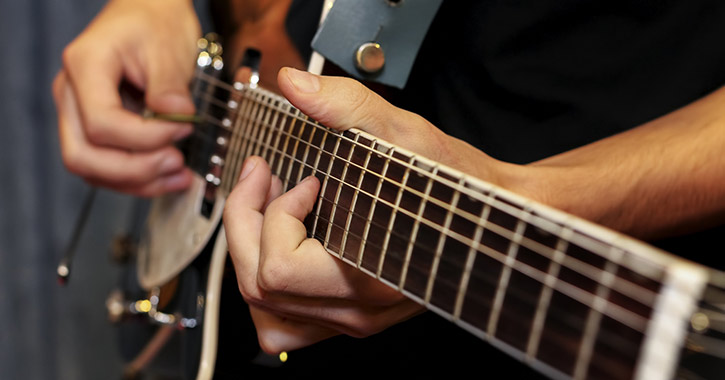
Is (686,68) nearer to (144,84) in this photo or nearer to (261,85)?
(261,85)

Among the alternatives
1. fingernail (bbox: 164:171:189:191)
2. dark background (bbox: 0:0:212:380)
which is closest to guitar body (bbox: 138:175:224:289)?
fingernail (bbox: 164:171:189:191)

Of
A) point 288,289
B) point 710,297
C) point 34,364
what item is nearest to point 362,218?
point 288,289

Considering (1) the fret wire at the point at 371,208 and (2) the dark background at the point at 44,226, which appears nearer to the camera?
(1) the fret wire at the point at 371,208

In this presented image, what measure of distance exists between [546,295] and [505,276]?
2 centimetres

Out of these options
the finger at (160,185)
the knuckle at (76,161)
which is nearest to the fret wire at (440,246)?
the finger at (160,185)

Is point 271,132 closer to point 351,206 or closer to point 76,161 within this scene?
point 351,206

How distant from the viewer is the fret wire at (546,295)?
29 centimetres

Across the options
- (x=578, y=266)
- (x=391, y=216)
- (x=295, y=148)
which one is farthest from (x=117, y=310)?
(x=578, y=266)

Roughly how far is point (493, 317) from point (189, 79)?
26.3 inches

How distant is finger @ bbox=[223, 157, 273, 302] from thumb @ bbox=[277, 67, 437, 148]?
0.09 metres

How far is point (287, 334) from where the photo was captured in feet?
1.74

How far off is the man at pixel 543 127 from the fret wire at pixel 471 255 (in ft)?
0.33

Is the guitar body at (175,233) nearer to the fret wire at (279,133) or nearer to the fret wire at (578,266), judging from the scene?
the fret wire at (279,133)

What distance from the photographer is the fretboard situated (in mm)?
270
